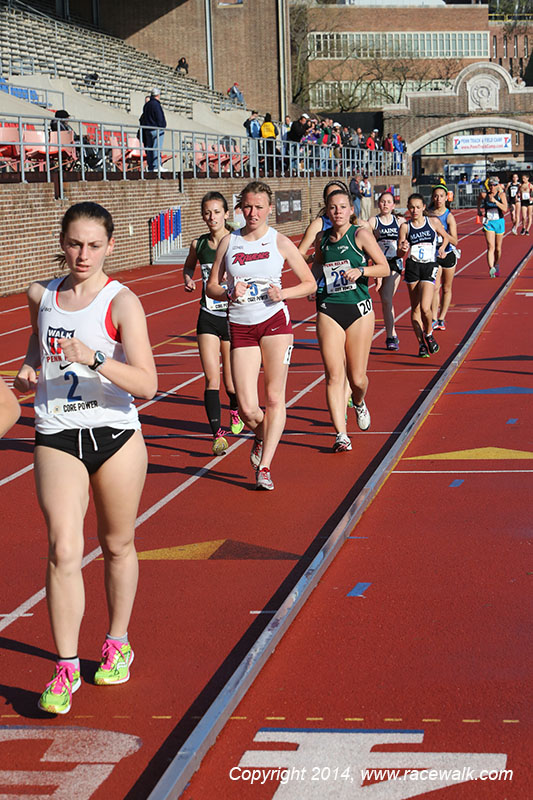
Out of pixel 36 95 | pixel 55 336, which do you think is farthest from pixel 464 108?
pixel 55 336

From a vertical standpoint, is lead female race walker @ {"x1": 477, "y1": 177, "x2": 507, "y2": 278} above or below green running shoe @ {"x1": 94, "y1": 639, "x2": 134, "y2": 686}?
above

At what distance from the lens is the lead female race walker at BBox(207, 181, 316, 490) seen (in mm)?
8547

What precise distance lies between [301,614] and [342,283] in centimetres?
459

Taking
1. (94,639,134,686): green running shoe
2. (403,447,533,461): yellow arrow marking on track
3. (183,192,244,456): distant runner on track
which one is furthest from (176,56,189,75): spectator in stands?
(94,639,134,686): green running shoe

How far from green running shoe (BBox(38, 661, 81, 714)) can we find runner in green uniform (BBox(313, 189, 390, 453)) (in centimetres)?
532

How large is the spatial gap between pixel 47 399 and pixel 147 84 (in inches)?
1673

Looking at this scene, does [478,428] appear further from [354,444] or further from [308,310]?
[308,310]

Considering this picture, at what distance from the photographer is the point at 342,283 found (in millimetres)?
10094

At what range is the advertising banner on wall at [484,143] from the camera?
8675 cm

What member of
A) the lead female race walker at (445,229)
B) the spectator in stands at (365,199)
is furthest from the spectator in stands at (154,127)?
the spectator in stands at (365,199)

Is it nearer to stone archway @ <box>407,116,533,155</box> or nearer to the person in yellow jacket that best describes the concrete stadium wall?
the person in yellow jacket

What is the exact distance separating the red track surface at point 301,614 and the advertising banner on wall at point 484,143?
78595mm

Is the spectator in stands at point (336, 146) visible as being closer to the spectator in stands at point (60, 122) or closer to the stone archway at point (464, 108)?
the spectator in stands at point (60, 122)

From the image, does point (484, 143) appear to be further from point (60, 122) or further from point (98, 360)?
point (98, 360)
